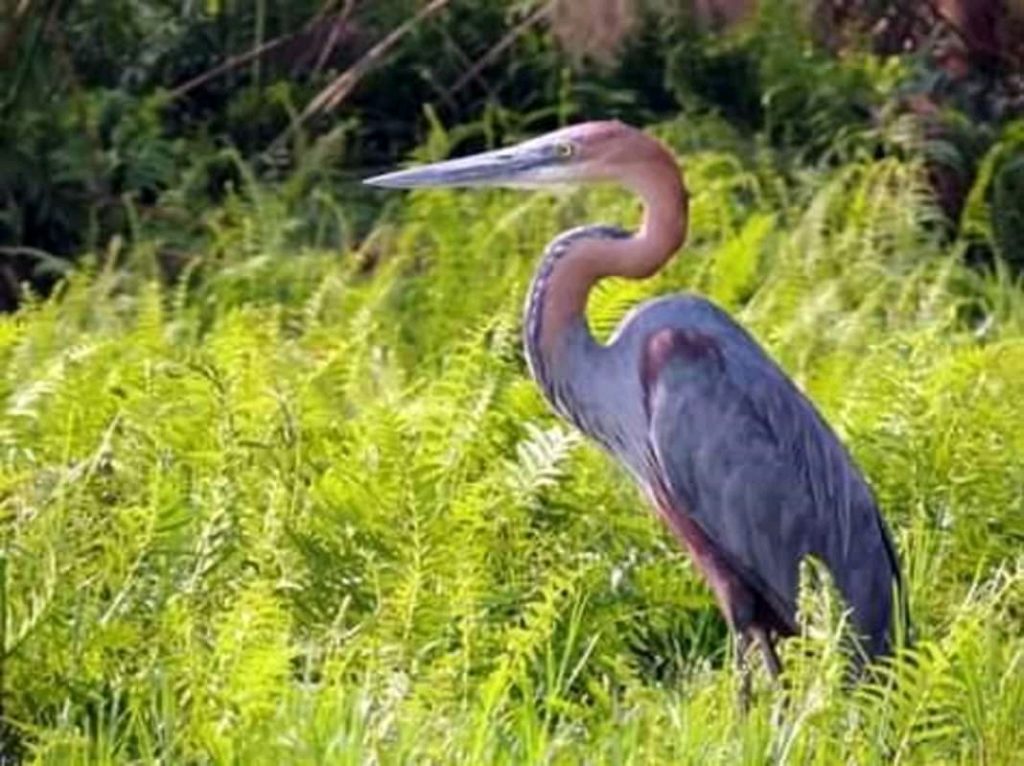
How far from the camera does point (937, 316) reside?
880cm

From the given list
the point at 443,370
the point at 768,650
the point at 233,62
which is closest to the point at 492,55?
the point at 233,62

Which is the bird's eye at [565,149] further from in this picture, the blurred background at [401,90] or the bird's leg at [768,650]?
the blurred background at [401,90]

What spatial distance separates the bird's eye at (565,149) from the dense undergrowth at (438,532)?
0.73 meters

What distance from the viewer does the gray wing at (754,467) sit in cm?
590

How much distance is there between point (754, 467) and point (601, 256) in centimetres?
52

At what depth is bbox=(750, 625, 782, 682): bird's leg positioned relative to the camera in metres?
5.72

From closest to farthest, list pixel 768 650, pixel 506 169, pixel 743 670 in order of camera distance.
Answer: pixel 743 670 < pixel 768 650 < pixel 506 169

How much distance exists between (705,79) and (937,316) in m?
3.12

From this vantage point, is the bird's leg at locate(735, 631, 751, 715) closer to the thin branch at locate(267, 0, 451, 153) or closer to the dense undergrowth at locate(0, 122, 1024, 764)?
the dense undergrowth at locate(0, 122, 1024, 764)

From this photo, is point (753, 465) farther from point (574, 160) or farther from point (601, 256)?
point (574, 160)

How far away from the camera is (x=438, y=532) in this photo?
631cm

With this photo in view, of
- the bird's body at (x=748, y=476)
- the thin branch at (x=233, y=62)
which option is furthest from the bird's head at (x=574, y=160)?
the thin branch at (x=233, y=62)

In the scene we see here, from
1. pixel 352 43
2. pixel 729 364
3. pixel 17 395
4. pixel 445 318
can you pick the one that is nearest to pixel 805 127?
pixel 352 43

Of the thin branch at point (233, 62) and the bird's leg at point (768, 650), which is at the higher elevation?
the thin branch at point (233, 62)
